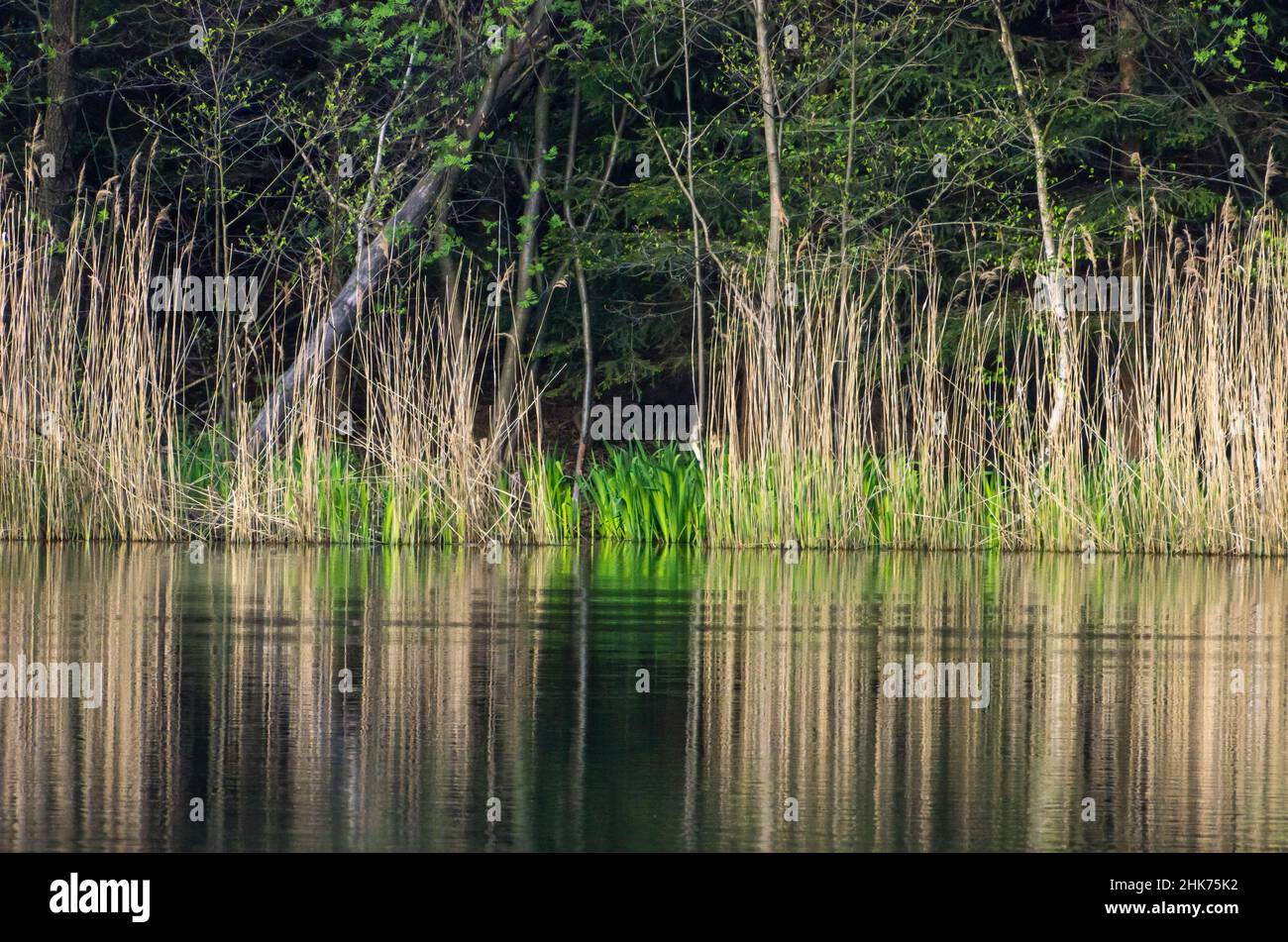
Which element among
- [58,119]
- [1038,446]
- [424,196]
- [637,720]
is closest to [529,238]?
[424,196]

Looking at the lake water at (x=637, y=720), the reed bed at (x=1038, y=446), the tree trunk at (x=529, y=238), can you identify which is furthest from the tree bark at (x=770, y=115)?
the lake water at (x=637, y=720)

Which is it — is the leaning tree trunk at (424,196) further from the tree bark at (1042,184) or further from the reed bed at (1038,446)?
the reed bed at (1038,446)

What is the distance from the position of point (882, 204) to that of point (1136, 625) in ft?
27.9

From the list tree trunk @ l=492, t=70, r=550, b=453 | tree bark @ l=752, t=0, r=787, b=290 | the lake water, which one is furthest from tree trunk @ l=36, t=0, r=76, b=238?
the lake water

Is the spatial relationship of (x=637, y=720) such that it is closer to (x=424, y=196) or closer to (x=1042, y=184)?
(x=1042, y=184)

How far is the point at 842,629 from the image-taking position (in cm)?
742

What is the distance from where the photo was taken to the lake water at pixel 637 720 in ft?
12.8

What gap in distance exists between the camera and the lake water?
3.89m

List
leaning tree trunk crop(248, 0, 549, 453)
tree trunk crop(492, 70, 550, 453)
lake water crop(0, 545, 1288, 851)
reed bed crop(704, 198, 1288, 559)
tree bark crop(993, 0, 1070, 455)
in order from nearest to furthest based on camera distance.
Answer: lake water crop(0, 545, 1288, 851) → reed bed crop(704, 198, 1288, 559) → tree bark crop(993, 0, 1070, 455) → leaning tree trunk crop(248, 0, 549, 453) → tree trunk crop(492, 70, 550, 453)

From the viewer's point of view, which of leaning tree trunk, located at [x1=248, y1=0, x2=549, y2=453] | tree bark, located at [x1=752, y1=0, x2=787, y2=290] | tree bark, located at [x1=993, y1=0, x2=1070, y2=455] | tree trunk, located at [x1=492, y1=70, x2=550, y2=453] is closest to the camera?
tree bark, located at [x1=752, y1=0, x2=787, y2=290]

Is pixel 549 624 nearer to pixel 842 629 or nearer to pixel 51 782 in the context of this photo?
pixel 842 629

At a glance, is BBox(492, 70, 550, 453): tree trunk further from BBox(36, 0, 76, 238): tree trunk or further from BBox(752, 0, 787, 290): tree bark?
BBox(36, 0, 76, 238): tree trunk

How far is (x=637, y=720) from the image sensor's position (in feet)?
16.9
